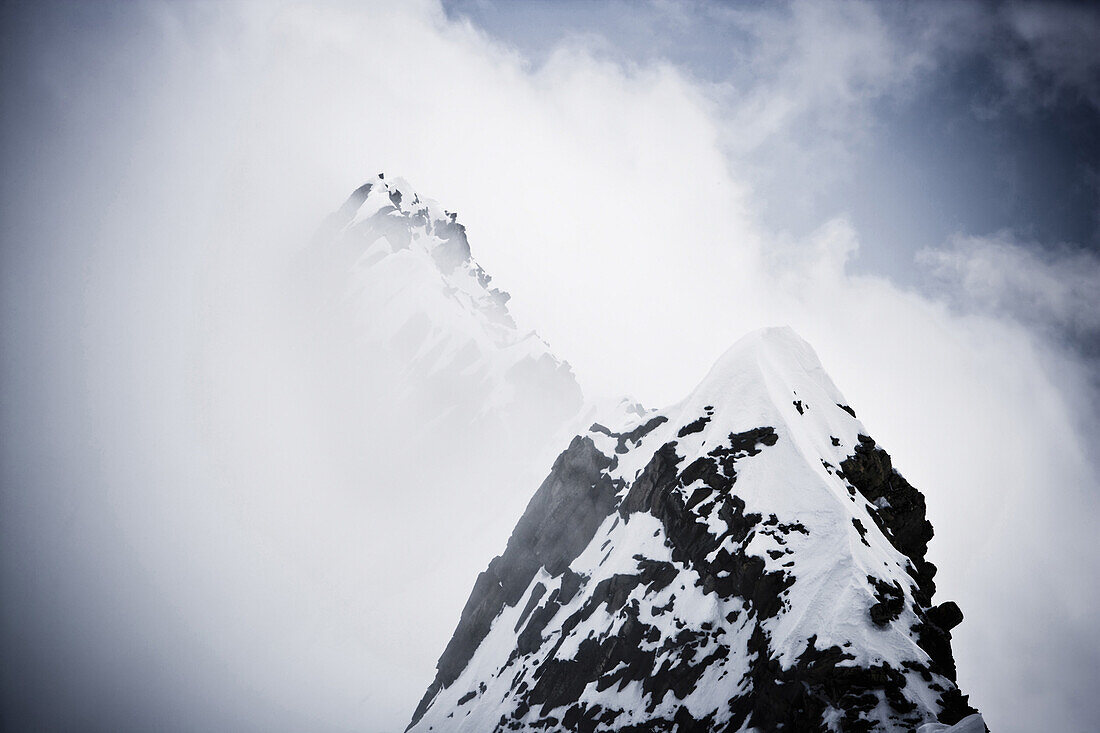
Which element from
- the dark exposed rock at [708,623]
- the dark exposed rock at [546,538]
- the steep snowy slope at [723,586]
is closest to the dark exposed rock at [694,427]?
the steep snowy slope at [723,586]

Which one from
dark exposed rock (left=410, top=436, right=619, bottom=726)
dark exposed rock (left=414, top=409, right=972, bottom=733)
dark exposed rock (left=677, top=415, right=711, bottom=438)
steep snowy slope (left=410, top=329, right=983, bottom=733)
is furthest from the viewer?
dark exposed rock (left=410, top=436, right=619, bottom=726)

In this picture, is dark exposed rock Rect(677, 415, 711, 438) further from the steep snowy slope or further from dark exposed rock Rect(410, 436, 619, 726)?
dark exposed rock Rect(410, 436, 619, 726)

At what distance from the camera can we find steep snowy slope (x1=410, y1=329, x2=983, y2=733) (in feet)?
95.4

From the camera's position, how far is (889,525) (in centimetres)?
4544

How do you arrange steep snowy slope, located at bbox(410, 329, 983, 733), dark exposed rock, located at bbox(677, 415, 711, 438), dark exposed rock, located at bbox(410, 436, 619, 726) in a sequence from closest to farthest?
steep snowy slope, located at bbox(410, 329, 983, 733)
dark exposed rock, located at bbox(677, 415, 711, 438)
dark exposed rock, located at bbox(410, 436, 619, 726)

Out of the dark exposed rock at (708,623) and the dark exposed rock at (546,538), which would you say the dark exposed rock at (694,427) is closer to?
the dark exposed rock at (708,623)

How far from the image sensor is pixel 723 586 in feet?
127

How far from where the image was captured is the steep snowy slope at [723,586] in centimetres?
2908

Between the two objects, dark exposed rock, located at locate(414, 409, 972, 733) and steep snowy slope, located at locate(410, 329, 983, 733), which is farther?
steep snowy slope, located at locate(410, 329, 983, 733)

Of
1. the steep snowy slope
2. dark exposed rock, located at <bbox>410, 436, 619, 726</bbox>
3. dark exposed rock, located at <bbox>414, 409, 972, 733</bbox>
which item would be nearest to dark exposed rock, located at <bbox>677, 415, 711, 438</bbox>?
the steep snowy slope

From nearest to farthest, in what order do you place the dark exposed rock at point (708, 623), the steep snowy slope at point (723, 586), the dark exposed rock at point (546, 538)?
1. the dark exposed rock at point (708, 623)
2. the steep snowy slope at point (723, 586)
3. the dark exposed rock at point (546, 538)

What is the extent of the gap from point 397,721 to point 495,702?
76976 mm

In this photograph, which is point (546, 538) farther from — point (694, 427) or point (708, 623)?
point (708, 623)

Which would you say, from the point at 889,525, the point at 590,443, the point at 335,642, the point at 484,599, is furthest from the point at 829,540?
the point at 335,642
